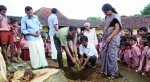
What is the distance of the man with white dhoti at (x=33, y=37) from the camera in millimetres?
4824

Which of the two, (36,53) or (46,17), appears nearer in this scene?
(36,53)

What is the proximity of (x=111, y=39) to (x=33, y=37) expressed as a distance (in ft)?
7.02

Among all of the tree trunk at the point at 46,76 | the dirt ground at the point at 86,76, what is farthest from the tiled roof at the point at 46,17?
the tree trunk at the point at 46,76

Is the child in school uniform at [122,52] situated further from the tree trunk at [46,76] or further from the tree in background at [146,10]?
the tree in background at [146,10]

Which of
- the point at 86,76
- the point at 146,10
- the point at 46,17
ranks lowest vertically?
the point at 86,76

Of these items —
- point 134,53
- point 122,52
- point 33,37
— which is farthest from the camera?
point 122,52

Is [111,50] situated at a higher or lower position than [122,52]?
higher

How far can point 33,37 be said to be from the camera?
486cm

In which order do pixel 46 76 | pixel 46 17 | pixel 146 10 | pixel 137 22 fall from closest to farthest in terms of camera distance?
pixel 46 76 → pixel 46 17 → pixel 137 22 → pixel 146 10

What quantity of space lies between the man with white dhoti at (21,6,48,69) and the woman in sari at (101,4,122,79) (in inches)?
72.7

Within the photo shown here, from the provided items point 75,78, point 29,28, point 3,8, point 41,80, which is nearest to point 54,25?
point 29,28

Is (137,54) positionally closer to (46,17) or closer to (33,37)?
(33,37)

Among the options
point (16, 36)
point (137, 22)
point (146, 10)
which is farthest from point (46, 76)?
point (146, 10)

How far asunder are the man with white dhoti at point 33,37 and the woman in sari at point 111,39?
1.85m
